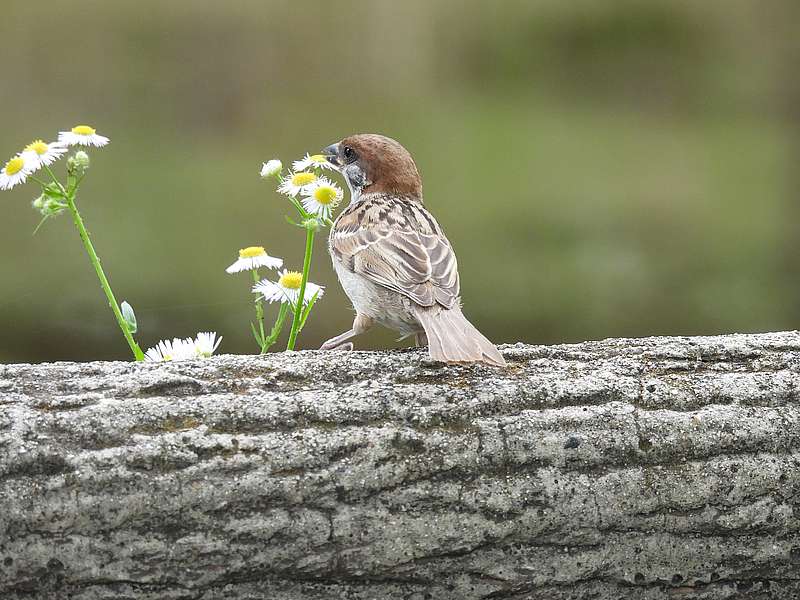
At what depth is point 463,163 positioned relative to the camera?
17.6ft

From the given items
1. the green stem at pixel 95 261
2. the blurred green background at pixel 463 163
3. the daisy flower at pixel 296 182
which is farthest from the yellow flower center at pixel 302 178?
the blurred green background at pixel 463 163

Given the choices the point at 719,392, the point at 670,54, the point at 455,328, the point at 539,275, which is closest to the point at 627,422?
the point at 719,392

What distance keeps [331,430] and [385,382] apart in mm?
145

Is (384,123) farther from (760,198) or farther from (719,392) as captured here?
(719,392)

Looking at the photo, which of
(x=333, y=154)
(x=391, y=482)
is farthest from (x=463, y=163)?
(x=391, y=482)

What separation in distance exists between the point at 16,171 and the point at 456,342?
2.84 feet

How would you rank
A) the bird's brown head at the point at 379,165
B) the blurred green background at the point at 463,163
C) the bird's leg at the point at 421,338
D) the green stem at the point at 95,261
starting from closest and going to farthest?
the green stem at the point at 95,261
the bird's leg at the point at 421,338
the bird's brown head at the point at 379,165
the blurred green background at the point at 463,163

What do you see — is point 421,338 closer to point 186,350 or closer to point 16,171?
point 186,350

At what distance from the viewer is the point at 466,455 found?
1.69 meters

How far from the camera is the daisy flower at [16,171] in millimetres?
2014

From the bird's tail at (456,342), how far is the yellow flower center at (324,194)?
1.09 feet

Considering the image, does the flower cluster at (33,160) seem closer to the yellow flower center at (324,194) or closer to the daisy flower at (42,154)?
the daisy flower at (42,154)

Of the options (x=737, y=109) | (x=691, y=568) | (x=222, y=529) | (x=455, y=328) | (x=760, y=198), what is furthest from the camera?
(x=737, y=109)

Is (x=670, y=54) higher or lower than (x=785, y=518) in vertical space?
higher
